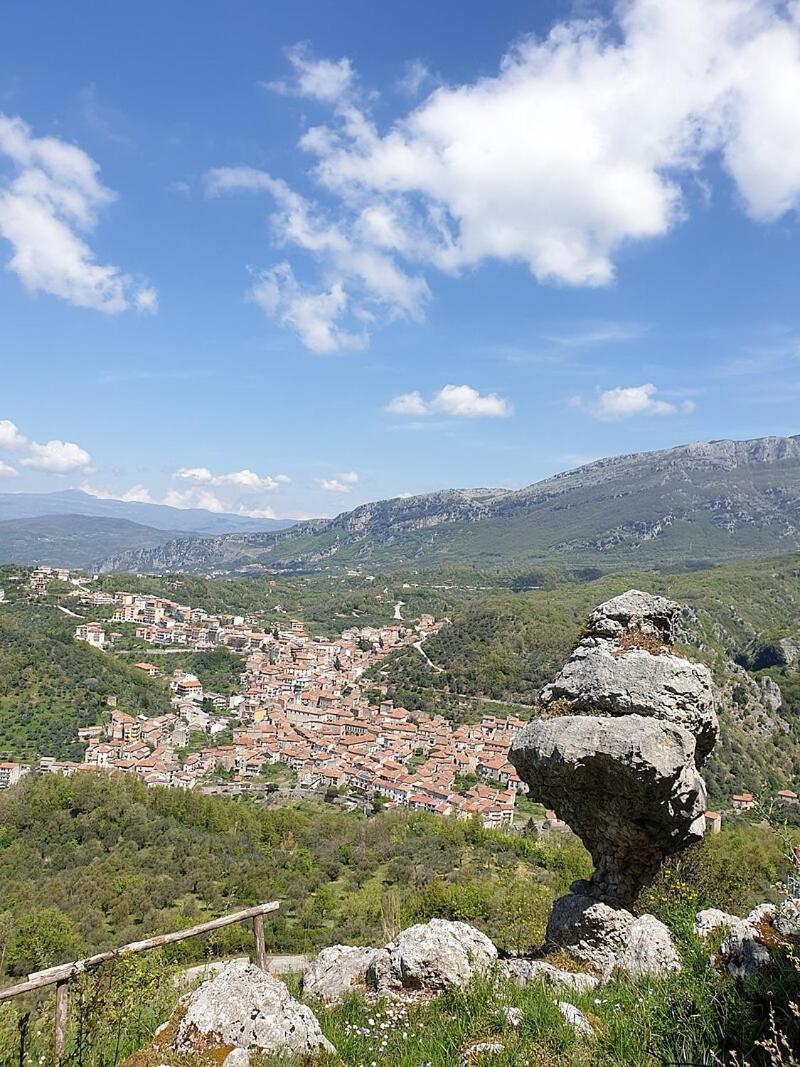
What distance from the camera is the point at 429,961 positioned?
6254mm

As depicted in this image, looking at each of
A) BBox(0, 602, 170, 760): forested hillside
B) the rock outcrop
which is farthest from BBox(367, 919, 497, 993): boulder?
BBox(0, 602, 170, 760): forested hillside

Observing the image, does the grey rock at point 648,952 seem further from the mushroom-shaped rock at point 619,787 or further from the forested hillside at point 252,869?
the forested hillside at point 252,869

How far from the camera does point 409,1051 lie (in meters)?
4.26

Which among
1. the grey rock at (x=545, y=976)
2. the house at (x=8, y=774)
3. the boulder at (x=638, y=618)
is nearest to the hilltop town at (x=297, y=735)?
the house at (x=8, y=774)

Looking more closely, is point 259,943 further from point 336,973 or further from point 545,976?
point 545,976

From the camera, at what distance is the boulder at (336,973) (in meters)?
6.71

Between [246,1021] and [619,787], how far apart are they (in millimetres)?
5624

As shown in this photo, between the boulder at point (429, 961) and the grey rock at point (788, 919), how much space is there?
2.96m

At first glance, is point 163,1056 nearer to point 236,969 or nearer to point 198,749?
point 236,969

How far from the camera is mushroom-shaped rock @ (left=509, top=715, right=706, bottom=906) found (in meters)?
7.94

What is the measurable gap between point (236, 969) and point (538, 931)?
39.9 ft

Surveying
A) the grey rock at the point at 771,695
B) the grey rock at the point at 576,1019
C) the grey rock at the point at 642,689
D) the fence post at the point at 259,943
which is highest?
the grey rock at the point at 642,689

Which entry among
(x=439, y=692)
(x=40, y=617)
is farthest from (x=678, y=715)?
(x=40, y=617)

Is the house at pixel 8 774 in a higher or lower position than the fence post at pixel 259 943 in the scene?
lower
